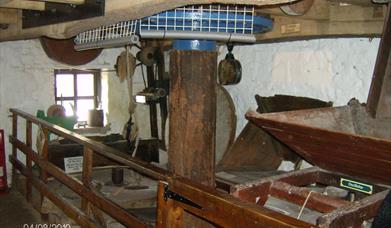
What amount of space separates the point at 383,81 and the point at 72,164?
3318mm

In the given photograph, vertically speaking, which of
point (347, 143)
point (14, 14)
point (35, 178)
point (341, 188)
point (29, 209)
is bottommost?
point (29, 209)

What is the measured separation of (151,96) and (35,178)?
1438 millimetres

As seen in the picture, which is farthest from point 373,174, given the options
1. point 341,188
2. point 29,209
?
point 29,209

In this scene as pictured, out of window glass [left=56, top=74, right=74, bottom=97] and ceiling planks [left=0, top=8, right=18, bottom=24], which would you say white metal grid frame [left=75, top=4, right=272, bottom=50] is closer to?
ceiling planks [left=0, top=8, right=18, bottom=24]

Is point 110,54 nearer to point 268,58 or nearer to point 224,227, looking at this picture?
point 268,58

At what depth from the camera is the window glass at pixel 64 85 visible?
15.9 feet

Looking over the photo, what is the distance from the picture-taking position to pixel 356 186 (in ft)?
6.50

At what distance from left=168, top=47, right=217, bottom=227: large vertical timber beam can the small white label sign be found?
2511mm

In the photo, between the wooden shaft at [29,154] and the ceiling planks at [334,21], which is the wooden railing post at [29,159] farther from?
the ceiling planks at [334,21]

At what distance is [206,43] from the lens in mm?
2049

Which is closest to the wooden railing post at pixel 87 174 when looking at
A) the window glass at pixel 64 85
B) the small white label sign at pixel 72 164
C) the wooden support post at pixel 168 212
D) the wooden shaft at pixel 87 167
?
the wooden shaft at pixel 87 167

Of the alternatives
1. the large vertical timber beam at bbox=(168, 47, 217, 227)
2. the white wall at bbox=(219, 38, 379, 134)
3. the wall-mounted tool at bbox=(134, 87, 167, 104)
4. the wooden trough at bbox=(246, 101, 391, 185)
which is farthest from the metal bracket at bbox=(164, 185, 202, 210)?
the wall-mounted tool at bbox=(134, 87, 167, 104)

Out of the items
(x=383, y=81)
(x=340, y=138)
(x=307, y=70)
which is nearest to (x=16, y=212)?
(x=307, y=70)

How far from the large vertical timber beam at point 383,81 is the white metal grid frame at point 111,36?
49.2 inches
